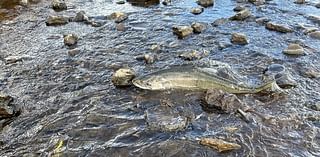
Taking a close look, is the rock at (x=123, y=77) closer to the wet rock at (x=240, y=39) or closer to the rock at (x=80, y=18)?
the wet rock at (x=240, y=39)

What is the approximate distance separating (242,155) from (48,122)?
7.73ft

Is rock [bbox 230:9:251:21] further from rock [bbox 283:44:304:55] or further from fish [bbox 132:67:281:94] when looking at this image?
fish [bbox 132:67:281:94]

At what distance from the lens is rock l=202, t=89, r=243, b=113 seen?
16.9 ft

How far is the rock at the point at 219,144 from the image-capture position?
4488 millimetres

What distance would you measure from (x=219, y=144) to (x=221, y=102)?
2.54 feet

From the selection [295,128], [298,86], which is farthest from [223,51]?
[295,128]

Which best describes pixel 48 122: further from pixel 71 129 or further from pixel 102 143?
pixel 102 143

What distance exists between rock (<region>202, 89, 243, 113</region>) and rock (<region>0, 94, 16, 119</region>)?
94.8 inches

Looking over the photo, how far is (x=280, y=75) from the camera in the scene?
5.87 metres

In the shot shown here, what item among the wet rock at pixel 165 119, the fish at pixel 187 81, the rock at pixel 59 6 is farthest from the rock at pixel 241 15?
the rock at pixel 59 6

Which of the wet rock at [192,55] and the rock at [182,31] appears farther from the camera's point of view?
the rock at [182,31]

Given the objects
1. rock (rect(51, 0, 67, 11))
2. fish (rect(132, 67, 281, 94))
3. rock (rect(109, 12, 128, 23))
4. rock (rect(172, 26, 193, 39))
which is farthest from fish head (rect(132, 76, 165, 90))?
rock (rect(51, 0, 67, 11))

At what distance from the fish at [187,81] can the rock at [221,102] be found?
0.79 feet

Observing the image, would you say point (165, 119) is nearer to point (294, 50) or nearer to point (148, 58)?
point (148, 58)
